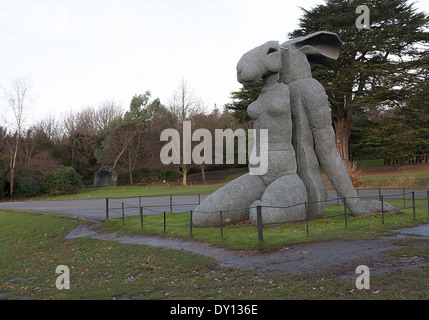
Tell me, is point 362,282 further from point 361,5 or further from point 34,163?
point 34,163

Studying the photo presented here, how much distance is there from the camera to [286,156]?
38.4ft

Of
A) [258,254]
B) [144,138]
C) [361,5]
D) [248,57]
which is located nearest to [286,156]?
[248,57]

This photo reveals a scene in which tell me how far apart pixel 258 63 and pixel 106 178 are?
39.6 m

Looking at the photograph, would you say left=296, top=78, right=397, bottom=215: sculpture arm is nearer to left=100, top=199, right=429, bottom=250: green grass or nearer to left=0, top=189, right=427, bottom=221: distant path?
left=100, top=199, right=429, bottom=250: green grass

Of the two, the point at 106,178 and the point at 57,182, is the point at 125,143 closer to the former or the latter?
the point at 106,178

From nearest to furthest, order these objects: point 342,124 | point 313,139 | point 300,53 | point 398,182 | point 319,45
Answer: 1. point 313,139
2. point 300,53
3. point 319,45
4. point 398,182
5. point 342,124

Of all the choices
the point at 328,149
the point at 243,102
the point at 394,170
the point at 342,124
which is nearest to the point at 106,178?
the point at 243,102

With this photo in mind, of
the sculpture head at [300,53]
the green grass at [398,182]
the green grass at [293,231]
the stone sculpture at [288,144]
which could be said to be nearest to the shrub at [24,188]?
the green grass at [293,231]

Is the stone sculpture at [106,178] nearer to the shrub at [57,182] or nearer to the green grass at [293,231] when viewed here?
the shrub at [57,182]

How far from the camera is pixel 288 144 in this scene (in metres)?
11.9

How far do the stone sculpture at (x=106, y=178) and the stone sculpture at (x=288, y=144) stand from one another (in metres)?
37.7

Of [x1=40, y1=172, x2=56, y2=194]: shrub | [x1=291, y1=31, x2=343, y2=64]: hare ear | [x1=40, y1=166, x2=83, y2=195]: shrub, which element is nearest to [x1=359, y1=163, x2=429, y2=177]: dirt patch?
[x1=291, y1=31, x2=343, y2=64]: hare ear

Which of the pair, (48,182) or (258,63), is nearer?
(258,63)

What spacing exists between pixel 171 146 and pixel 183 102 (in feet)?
17.8
